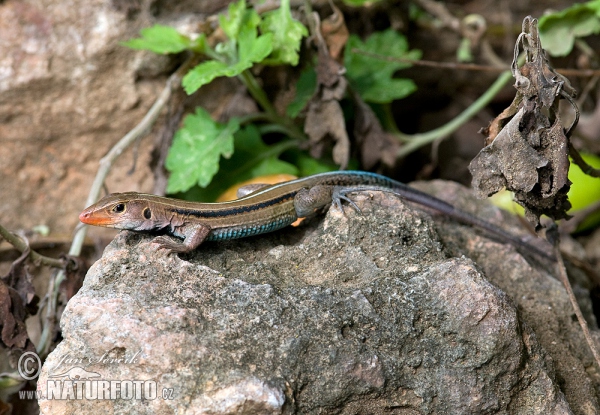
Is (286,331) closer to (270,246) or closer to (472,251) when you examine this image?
(270,246)

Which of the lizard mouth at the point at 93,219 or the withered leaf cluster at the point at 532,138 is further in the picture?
the lizard mouth at the point at 93,219

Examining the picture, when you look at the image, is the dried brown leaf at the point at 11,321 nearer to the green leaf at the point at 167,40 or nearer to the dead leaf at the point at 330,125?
the green leaf at the point at 167,40

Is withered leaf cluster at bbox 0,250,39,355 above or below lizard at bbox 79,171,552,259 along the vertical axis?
below

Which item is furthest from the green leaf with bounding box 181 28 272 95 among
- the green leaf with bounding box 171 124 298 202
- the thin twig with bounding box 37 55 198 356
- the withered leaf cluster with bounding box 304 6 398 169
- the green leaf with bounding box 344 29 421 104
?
the green leaf with bounding box 344 29 421 104

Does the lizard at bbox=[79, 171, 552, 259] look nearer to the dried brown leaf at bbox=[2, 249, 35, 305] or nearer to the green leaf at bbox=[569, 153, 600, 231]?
the dried brown leaf at bbox=[2, 249, 35, 305]

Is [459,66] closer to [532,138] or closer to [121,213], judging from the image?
[532,138]

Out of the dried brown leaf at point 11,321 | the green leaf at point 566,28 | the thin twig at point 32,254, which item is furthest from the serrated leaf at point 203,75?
the green leaf at point 566,28
